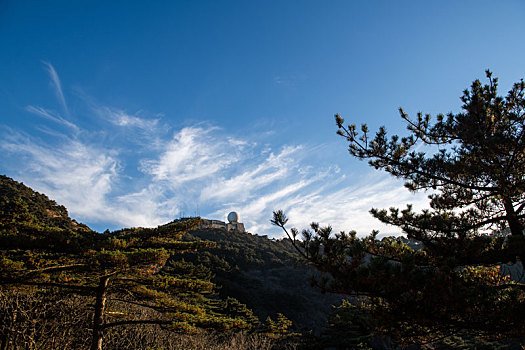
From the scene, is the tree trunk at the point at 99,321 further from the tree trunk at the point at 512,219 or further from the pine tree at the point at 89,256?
the tree trunk at the point at 512,219

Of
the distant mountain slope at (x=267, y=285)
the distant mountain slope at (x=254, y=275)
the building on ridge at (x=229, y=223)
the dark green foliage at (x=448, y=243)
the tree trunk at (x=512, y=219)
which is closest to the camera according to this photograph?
the dark green foliage at (x=448, y=243)

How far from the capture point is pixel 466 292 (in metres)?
3.70

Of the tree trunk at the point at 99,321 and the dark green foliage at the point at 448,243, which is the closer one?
the dark green foliage at the point at 448,243

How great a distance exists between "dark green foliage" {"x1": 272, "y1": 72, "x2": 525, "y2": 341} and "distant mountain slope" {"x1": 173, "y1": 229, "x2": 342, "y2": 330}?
22746 mm

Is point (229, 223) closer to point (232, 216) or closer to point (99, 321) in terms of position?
point (232, 216)

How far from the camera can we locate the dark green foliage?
3716 millimetres

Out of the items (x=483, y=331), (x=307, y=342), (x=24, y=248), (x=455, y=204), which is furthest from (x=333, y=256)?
(x=307, y=342)

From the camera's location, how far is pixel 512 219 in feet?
16.3

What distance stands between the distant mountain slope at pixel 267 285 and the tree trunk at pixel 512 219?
23187 millimetres

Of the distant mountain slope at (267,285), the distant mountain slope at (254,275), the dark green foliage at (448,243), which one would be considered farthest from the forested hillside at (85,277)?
the distant mountain slope at (267,285)

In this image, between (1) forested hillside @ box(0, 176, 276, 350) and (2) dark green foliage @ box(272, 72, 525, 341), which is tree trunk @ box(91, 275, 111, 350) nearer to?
(1) forested hillside @ box(0, 176, 276, 350)

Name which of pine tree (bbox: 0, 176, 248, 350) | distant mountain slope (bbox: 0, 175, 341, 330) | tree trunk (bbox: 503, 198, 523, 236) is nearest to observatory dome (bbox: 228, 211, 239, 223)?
distant mountain slope (bbox: 0, 175, 341, 330)

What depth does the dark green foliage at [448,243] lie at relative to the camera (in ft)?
12.2

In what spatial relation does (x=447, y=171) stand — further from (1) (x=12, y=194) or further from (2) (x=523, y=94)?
(1) (x=12, y=194)
